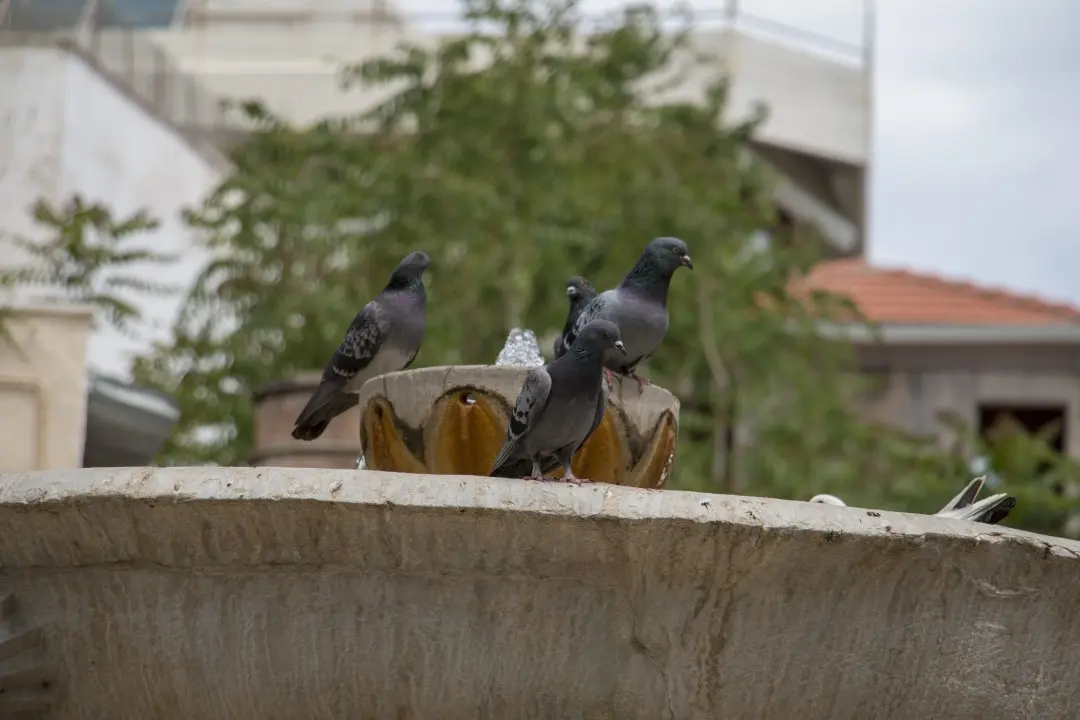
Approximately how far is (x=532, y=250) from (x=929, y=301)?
9203mm

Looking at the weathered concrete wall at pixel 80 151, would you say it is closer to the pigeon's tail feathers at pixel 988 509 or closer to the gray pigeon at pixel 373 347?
the gray pigeon at pixel 373 347

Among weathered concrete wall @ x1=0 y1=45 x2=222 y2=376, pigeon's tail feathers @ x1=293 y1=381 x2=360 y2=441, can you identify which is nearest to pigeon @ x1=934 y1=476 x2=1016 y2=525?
pigeon's tail feathers @ x1=293 y1=381 x2=360 y2=441

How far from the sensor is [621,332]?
225 inches

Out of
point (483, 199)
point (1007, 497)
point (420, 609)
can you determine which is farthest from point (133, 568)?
point (483, 199)

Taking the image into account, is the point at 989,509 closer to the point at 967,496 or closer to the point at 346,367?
the point at 967,496

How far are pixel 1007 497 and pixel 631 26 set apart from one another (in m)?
14.8

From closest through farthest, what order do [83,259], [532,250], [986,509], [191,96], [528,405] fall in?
[986,509] → [528,405] → [83,259] → [532,250] → [191,96]

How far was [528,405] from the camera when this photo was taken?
15.3 ft

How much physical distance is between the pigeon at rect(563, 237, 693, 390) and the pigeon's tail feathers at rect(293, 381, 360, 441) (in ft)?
2.93

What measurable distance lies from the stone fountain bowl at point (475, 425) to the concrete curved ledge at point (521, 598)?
46.4 inches

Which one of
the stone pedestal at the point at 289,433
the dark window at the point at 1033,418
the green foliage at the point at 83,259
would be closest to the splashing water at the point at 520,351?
the stone pedestal at the point at 289,433

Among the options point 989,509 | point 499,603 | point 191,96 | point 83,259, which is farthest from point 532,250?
point 499,603

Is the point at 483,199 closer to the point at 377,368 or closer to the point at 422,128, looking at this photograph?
the point at 422,128

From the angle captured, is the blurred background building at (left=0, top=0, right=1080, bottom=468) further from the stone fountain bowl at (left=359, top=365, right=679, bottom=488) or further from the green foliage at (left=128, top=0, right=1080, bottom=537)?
the stone fountain bowl at (left=359, top=365, right=679, bottom=488)
